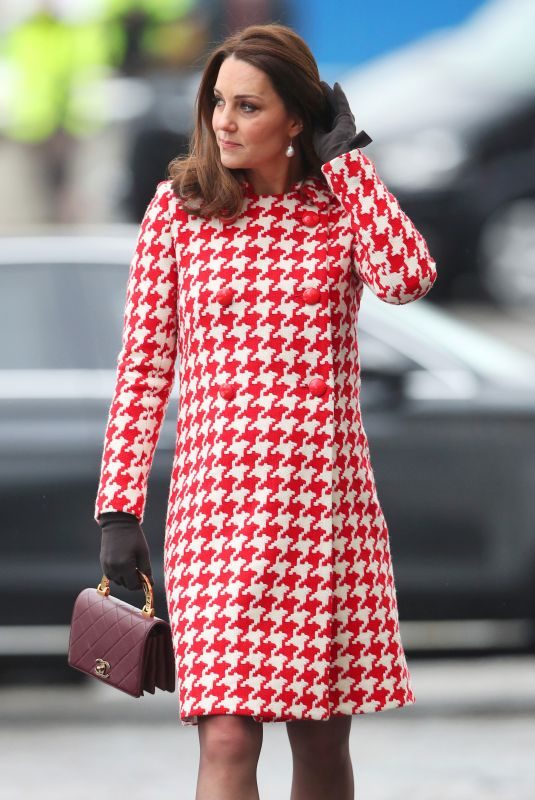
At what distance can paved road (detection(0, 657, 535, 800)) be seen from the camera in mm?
5590

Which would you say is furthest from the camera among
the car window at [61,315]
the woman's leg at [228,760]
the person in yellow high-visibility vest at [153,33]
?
the person in yellow high-visibility vest at [153,33]

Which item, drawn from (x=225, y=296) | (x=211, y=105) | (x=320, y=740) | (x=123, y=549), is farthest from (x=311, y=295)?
(x=320, y=740)

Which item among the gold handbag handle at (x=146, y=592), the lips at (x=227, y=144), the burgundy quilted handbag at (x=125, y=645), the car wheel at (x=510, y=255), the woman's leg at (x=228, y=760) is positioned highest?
the car wheel at (x=510, y=255)

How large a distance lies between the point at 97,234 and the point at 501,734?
2.17m

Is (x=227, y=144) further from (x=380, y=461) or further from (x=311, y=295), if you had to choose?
(x=380, y=461)

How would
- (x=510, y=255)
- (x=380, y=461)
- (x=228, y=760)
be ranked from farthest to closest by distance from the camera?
(x=510, y=255), (x=380, y=461), (x=228, y=760)

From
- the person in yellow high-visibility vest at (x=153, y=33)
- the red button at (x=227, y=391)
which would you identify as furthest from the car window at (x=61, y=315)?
the person in yellow high-visibility vest at (x=153, y=33)

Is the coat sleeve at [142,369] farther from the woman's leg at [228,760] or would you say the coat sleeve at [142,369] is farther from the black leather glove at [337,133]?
the woman's leg at [228,760]

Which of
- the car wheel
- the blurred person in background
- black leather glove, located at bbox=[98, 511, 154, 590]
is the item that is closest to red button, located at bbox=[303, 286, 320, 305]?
black leather glove, located at bbox=[98, 511, 154, 590]

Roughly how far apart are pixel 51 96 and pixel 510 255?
11.0ft

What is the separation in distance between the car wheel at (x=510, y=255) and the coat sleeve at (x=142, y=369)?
30.8ft

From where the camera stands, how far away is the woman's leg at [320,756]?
12.7 feet

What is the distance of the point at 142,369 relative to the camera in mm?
3777

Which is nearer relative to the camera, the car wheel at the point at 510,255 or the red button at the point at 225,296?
the red button at the point at 225,296
